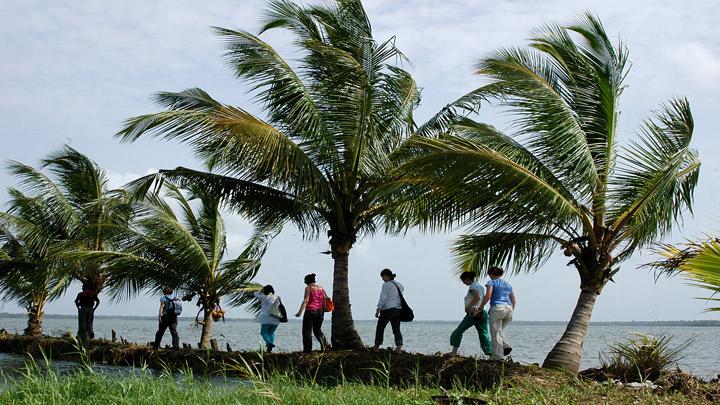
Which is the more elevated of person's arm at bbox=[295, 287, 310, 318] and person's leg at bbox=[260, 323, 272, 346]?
person's arm at bbox=[295, 287, 310, 318]

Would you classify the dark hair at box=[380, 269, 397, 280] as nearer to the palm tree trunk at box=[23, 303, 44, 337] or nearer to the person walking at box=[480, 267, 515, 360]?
the person walking at box=[480, 267, 515, 360]

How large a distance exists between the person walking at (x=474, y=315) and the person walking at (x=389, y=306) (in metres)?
1.43

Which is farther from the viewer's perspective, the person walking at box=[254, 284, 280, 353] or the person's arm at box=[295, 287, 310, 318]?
the person walking at box=[254, 284, 280, 353]

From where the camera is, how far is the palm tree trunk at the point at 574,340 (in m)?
13.3

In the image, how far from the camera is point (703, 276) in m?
5.52

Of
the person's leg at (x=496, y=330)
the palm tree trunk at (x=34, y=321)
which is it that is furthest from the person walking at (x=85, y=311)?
the person's leg at (x=496, y=330)

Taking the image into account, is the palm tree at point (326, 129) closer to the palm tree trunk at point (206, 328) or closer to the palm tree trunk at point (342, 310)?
the palm tree trunk at point (342, 310)

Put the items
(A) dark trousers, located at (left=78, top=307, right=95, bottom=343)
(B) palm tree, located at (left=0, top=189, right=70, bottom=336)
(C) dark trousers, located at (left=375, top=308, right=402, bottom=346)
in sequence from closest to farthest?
(C) dark trousers, located at (left=375, top=308, right=402, bottom=346)
(A) dark trousers, located at (left=78, top=307, right=95, bottom=343)
(B) palm tree, located at (left=0, top=189, right=70, bottom=336)

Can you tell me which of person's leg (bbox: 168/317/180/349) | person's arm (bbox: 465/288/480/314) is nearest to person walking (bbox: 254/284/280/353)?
person's leg (bbox: 168/317/180/349)

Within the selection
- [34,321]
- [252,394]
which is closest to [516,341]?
[34,321]

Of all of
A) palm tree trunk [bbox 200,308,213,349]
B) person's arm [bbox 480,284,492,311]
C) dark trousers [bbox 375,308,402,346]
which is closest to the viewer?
person's arm [bbox 480,284,492,311]

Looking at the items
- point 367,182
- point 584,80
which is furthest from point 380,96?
point 584,80

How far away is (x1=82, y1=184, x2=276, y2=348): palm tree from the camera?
64.6 ft

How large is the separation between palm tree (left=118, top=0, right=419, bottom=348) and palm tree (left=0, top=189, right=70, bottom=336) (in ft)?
30.6
